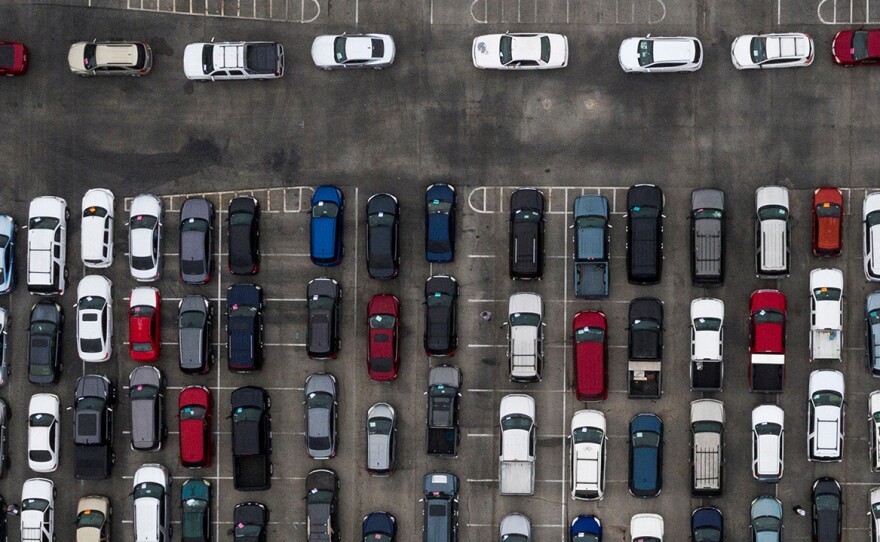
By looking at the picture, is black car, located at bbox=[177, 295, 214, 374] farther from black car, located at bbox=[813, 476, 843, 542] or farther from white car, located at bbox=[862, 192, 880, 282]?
white car, located at bbox=[862, 192, 880, 282]

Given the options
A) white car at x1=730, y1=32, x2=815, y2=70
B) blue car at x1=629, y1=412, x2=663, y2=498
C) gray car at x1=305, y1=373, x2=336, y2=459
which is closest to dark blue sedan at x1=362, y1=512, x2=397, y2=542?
gray car at x1=305, y1=373, x2=336, y2=459

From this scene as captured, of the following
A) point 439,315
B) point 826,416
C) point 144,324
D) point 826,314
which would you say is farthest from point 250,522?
point 826,314

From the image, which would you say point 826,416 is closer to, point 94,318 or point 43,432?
point 94,318

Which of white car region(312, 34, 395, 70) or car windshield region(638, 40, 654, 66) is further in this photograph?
white car region(312, 34, 395, 70)

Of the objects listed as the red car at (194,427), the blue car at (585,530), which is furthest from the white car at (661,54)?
the red car at (194,427)

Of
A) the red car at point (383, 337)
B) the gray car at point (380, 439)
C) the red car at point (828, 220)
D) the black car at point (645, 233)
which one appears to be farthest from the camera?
the gray car at point (380, 439)

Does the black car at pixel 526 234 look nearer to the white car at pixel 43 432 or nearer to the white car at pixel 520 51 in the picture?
the white car at pixel 520 51
